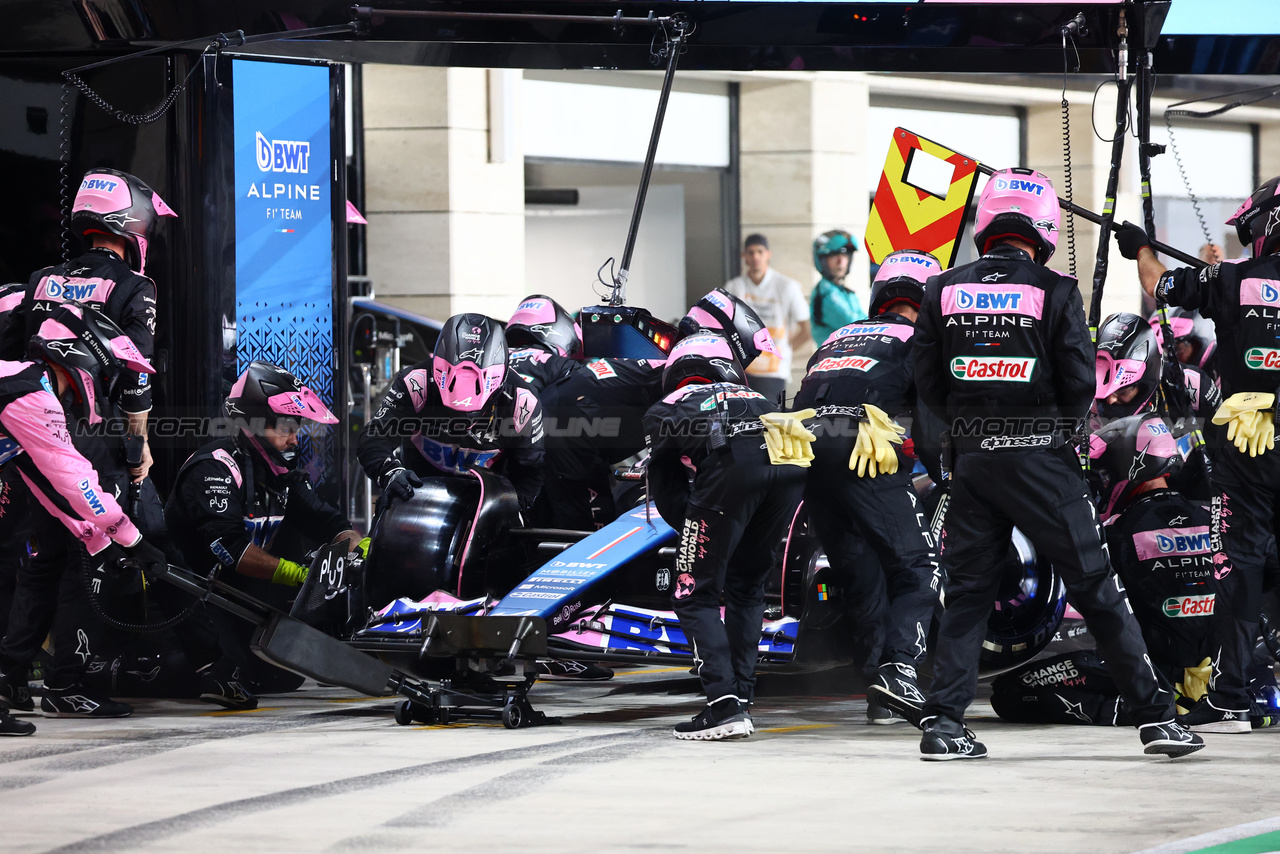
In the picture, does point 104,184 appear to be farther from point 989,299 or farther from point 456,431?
point 989,299

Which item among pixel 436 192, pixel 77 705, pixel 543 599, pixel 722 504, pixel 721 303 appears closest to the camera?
pixel 722 504

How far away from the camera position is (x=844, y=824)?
5387mm

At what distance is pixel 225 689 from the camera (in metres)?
8.53

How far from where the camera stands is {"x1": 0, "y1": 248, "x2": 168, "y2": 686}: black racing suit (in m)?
8.15

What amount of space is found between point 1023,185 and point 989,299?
526 mm

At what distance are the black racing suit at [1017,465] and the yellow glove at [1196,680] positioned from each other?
1.07 metres

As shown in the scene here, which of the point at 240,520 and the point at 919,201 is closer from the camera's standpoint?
the point at 240,520

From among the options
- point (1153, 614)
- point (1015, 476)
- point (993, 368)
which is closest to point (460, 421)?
point (993, 368)

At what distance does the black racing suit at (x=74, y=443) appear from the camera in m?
8.15

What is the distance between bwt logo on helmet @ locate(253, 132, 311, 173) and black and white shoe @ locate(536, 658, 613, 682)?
3.07 m

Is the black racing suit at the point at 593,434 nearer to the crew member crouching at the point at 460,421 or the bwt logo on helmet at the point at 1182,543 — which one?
the crew member crouching at the point at 460,421

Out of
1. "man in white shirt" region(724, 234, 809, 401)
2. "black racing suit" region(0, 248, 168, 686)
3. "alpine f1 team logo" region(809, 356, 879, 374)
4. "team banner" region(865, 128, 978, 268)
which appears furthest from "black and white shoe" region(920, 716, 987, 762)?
"man in white shirt" region(724, 234, 809, 401)

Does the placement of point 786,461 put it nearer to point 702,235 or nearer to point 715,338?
point 715,338

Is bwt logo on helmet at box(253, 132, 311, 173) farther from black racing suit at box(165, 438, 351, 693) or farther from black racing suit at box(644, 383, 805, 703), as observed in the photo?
black racing suit at box(644, 383, 805, 703)
